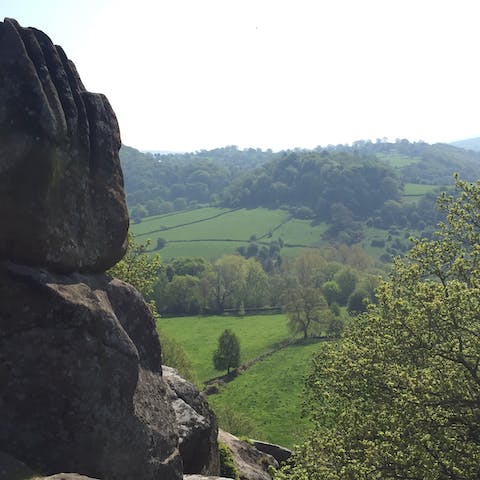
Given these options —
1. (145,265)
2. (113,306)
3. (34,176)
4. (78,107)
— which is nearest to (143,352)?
(113,306)

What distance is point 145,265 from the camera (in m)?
44.3

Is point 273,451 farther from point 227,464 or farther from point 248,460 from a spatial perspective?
point 227,464

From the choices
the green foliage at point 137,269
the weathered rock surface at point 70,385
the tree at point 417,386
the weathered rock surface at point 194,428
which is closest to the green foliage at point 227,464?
the weathered rock surface at point 194,428

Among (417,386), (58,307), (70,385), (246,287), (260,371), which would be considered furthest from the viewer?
(246,287)

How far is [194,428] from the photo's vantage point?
2259 centimetres

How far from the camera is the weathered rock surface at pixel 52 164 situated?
14617 millimetres

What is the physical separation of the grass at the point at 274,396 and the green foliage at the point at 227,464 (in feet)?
117

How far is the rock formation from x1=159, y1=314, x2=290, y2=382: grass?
82090mm

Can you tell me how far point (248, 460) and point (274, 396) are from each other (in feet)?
187

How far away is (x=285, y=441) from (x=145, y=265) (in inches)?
1430

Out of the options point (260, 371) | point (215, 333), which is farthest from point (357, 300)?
point (260, 371)

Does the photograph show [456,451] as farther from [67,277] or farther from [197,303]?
[197,303]

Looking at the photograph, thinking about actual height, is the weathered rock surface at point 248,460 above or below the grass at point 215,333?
above

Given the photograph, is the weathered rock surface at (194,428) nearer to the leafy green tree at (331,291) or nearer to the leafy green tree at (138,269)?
the leafy green tree at (138,269)
